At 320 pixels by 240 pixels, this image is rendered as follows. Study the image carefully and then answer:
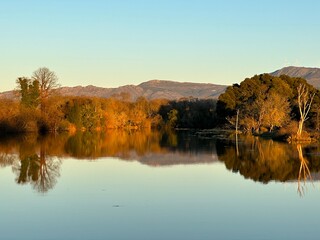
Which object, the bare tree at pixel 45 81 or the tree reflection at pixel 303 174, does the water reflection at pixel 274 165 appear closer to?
the tree reflection at pixel 303 174

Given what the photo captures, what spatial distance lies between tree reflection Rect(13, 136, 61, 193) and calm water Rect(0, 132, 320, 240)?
4 centimetres

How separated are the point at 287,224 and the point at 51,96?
6083cm

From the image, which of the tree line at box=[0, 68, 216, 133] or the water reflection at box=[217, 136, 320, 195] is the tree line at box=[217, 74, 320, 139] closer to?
the tree line at box=[0, 68, 216, 133]

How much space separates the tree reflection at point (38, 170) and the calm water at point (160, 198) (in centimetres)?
4

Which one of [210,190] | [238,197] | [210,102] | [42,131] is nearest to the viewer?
[238,197]

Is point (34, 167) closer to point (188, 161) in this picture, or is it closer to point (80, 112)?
point (188, 161)

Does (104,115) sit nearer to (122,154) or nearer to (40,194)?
(122,154)

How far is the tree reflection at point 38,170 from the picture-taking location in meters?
19.6

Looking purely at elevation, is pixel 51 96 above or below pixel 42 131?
above

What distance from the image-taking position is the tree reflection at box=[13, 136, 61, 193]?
1962 cm

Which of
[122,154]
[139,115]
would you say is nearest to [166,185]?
[122,154]

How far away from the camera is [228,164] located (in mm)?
26812

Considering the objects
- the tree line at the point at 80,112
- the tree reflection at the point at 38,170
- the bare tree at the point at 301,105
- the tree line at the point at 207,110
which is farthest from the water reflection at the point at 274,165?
the tree line at the point at 80,112

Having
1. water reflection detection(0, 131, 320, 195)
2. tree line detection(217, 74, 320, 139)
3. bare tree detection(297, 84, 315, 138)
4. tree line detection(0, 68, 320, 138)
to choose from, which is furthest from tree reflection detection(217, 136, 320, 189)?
tree line detection(217, 74, 320, 139)
